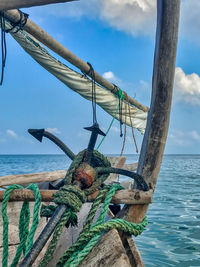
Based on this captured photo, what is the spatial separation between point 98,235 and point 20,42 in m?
4.26

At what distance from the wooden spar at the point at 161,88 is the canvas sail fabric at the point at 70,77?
3.11 metres

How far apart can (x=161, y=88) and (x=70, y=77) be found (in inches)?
152

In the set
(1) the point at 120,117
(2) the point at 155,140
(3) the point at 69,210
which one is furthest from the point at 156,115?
(1) the point at 120,117

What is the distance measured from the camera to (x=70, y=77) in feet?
17.4

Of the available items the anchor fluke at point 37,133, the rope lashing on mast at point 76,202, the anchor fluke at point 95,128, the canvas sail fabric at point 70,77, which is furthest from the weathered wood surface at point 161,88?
the canvas sail fabric at point 70,77

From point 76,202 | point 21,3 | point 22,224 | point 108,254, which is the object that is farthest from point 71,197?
point 21,3

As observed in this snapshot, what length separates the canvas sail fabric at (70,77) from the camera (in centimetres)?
467

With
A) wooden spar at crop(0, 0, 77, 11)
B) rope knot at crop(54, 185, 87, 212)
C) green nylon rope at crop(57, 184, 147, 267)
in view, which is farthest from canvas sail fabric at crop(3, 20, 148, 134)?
green nylon rope at crop(57, 184, 147, 267)

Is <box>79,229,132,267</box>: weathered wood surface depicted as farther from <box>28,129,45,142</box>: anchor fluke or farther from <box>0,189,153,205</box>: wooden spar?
<box>28,129,45,142</box>: anchor fluke

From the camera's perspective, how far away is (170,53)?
165cm

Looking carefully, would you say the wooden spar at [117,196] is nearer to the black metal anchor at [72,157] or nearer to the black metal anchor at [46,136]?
the black metal anchor at [72,157]

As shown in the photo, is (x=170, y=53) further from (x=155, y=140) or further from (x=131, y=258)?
(x=131, y=258)

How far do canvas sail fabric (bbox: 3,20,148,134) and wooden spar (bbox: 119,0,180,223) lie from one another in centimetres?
311

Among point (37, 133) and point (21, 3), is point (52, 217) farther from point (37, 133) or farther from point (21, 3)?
point (21, 3)
